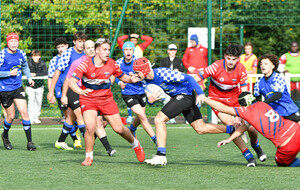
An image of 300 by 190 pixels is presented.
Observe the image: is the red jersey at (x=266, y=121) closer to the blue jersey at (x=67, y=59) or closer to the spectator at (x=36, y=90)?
the blue jersey at (x=67, y=59)

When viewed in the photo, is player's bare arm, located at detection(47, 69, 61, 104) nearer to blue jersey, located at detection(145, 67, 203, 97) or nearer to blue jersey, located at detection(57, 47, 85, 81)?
blue jersey, located at detection(57, 47, 85, 81)

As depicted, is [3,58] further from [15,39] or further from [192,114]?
[192,114]

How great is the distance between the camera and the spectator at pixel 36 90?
1430cm

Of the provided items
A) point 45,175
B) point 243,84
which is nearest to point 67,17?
point 243,84

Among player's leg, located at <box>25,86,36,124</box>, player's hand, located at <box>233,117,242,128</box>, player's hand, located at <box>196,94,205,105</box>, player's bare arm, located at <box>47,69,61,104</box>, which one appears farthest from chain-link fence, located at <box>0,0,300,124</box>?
player's hand, located at <box>196,94,205,105</box>

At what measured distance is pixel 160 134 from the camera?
24.8ft

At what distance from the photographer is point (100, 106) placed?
25.7 ft

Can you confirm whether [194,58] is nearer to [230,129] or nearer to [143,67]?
[230,129]

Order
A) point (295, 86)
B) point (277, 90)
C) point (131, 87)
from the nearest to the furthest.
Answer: point (277, 90), point (131, 87), point (295, 86)

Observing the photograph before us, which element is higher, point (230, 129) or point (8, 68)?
point (8, 68)

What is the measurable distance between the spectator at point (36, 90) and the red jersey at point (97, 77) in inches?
267

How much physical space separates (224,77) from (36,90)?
7.23 meters

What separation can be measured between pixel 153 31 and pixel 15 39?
6.31m

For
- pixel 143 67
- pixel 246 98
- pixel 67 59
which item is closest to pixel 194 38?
pixel 67 59
